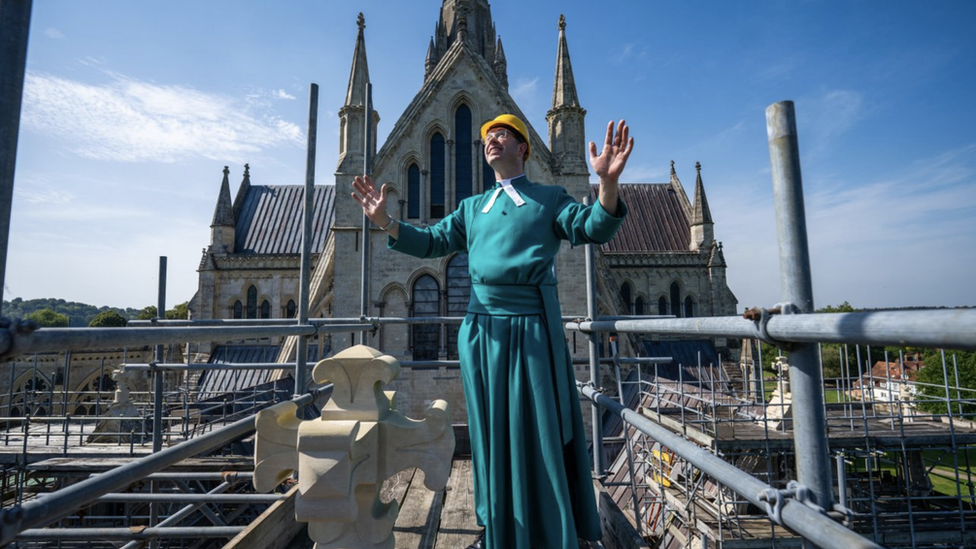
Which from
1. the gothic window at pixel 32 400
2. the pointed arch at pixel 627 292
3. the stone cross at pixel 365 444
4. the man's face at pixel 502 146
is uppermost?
the pointed arch at pixel 627 292

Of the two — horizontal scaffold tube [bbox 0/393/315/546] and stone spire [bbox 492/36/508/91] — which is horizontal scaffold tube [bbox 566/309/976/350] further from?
stone spire [bbox 492/36/508/91]

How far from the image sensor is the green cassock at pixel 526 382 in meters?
2.31

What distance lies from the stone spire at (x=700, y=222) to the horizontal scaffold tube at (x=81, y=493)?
2738cm

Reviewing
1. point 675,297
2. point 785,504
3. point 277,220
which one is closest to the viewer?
point 785,504

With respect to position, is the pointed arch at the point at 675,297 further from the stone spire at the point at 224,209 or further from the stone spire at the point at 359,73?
the stone spire at the point at 224,209

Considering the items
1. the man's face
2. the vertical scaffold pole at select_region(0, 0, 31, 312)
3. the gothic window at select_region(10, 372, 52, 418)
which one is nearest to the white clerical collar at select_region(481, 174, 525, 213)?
the man's face

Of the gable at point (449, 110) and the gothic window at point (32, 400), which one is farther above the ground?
the gable at point (449, 110)

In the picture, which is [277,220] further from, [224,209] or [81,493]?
[81,493]

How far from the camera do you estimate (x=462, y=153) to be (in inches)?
605

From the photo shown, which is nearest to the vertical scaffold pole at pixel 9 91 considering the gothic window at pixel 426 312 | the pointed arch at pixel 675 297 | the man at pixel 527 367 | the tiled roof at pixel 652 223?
the man at pixel 527 367

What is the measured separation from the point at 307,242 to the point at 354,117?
1245 centimetres

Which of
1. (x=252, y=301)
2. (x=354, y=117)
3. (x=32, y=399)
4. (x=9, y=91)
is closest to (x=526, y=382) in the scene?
(x=9, y=91)

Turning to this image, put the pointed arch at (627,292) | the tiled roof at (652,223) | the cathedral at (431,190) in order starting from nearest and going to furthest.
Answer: the cathedral at (431,190) → the pointed arch at (627,292) → the tiled roof at (652,223)

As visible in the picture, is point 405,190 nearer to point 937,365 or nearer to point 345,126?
point 345,126
